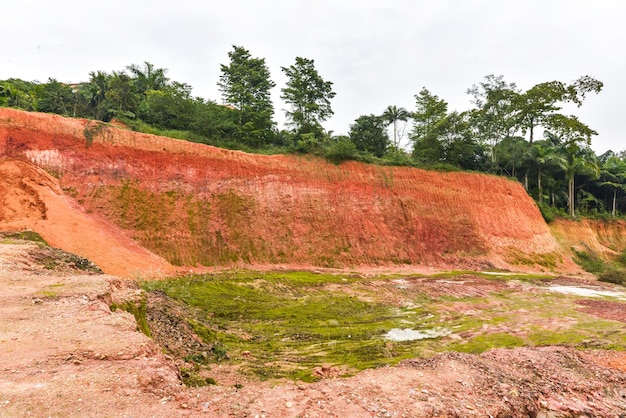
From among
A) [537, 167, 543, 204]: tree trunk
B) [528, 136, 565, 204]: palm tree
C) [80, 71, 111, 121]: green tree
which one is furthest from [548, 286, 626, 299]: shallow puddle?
[80, 71, 111, 121]: green tree

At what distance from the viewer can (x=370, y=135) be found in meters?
38.8

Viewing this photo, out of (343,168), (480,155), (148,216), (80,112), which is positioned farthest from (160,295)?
(480,155)

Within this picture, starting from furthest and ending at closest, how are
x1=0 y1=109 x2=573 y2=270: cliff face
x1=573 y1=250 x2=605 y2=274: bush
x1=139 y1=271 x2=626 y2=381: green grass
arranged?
x1=573 y1=250 x2=605 y2=274: bush < x1=0 y1=109 x2=573 y2=270: cliff face < x1=139 y1=271 x2=626 y2=381: green grass

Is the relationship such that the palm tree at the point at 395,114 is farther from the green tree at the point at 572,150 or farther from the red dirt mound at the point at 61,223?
the red dirt mound at the point at 61,223

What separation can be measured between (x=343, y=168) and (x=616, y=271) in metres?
24.2

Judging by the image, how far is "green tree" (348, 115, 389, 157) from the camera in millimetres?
38875

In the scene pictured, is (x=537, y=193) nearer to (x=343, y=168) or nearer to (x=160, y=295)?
(x=343, y=168)

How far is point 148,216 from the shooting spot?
21594mm

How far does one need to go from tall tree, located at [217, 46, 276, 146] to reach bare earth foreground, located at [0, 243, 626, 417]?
81.6ft

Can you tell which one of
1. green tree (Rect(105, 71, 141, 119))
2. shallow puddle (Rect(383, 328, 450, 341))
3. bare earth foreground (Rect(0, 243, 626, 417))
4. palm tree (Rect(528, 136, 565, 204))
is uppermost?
green tree (Rect(105, 71, 141, 119))

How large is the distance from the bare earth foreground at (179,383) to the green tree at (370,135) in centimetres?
3176

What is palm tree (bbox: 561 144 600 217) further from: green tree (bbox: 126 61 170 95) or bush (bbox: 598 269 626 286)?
green tree (bbox: 126 61 170 95)

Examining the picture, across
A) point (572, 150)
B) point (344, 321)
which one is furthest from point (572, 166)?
point (344, 321)

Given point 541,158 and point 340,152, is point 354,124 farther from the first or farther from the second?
point 541,158
